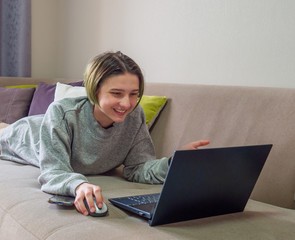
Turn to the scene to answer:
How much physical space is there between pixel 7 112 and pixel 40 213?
5.02 ft

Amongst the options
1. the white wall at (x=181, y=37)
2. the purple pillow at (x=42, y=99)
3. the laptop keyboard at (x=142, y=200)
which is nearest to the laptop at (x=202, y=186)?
the laptop keyboard at (x=142, y=200)

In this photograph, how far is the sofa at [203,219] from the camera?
97 cm

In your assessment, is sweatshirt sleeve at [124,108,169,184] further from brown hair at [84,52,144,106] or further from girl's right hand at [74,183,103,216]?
girl's right hand at [74,183,103,216]

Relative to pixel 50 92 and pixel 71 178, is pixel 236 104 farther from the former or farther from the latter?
pixel 50 92

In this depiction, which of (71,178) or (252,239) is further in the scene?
(71,178)

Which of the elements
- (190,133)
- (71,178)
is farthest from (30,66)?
(71,178)

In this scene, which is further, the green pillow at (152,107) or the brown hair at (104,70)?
the green pillow at (152,107)

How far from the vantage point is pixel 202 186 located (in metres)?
1.01

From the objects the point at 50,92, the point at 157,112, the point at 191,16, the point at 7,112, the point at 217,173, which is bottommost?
the point at 7,112

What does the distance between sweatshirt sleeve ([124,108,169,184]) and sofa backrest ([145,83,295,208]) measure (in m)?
0.22

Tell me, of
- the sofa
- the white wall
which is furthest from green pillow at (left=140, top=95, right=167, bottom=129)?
the white wall

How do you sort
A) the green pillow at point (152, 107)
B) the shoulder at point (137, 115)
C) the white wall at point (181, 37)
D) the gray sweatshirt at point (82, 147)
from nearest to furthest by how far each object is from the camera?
the gray sweatshirt at point (82, 147) → the shoulder at point (137, 115) → the white wall at point (181, 37) → the green pillow at point (152, 107)

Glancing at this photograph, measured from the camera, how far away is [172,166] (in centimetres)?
91

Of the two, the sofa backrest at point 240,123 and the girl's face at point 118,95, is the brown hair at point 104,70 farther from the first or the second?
the sofa backrest at point 240,123
